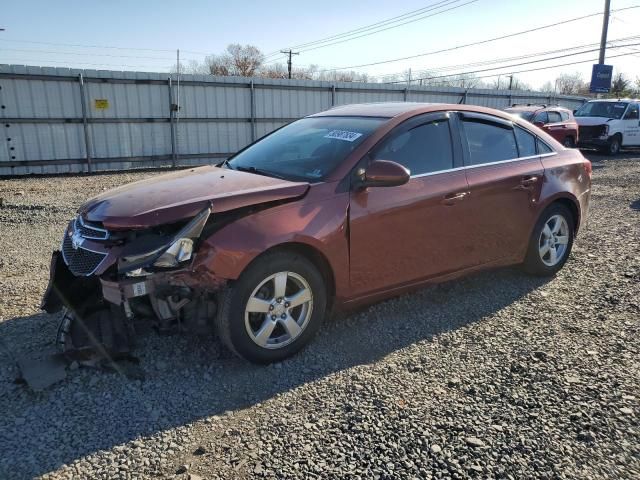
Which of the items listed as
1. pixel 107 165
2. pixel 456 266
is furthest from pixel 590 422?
pixel 107 165

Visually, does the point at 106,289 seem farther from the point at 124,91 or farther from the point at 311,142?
the point at 124,91

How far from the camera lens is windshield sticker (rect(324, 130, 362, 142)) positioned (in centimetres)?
393

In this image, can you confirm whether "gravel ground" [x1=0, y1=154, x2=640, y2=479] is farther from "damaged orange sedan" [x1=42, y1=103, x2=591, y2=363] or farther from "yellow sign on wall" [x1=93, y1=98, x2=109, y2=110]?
"yellow sign on wall" [x1=93, y1=98, x2=109, y2=110]

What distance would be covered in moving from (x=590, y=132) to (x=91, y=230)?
19.6m

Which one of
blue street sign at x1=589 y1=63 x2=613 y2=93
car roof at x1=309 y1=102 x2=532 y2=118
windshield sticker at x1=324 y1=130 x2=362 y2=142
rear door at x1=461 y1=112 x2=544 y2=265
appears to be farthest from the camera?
blue street sign at x1=589 y1=63 x2=613 y2=93

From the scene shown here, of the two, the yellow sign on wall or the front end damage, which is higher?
the yellow sign on wall

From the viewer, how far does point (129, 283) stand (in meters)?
2.93

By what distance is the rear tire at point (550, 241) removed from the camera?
16.4 feet

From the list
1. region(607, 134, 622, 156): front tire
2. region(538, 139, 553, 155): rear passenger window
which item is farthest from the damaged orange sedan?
region(607, 134, 622, 156): front tire

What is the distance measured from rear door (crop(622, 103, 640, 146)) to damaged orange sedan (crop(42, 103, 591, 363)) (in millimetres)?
16902

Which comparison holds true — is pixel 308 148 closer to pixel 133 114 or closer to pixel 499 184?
pixel 499 184

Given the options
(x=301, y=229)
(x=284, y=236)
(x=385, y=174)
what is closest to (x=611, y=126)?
(x=385, y=174)

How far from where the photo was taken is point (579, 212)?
5.29 meters

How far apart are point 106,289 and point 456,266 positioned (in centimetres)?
278
